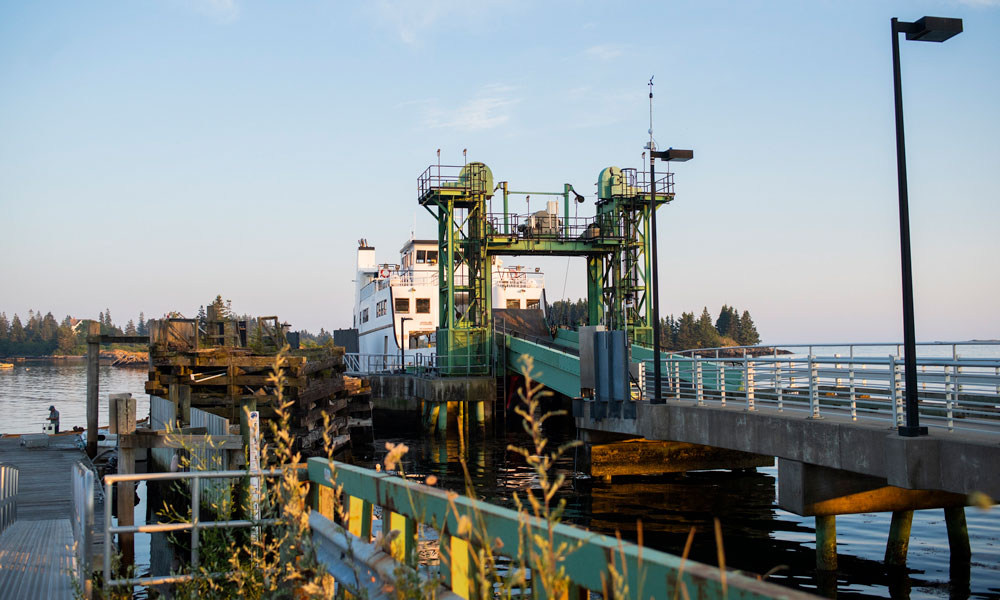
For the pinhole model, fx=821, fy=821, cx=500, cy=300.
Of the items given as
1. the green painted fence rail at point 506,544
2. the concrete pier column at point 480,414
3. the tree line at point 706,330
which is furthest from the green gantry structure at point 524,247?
the tree line at point 706,330

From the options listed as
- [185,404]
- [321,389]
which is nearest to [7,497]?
[185,404]

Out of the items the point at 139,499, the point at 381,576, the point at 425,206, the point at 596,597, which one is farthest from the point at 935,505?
the point at 425,206

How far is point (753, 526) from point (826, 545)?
3.75 metres

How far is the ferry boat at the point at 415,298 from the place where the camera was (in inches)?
1812

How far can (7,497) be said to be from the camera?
13.0m

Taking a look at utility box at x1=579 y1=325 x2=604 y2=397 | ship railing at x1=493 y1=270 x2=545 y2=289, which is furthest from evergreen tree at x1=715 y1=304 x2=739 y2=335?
utility box at x1=579 y1=325 x2=604 y2=397

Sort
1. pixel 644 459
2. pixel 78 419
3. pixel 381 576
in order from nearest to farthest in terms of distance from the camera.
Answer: pixel 381 576 < pixel 644 459 < pixel 78 419

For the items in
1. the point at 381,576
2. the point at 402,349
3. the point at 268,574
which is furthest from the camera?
the point at 402,349

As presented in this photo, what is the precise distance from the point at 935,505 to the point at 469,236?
24.4 m

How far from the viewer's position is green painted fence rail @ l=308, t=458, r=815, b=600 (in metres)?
2.50

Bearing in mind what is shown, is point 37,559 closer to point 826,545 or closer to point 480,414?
point 826,545

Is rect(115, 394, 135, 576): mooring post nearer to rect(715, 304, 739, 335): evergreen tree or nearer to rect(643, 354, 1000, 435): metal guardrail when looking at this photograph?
rect(643, 354, 1000, 435): metal guardrail

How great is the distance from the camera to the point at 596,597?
36.1 feet

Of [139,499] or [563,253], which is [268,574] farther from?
[563,253]
